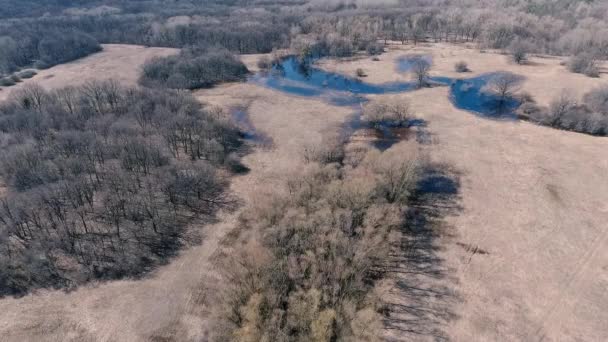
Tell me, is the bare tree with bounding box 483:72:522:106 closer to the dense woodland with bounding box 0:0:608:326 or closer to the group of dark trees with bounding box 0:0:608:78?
the dense woodland with bounding box 0:0:608:326

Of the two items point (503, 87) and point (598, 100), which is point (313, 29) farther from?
point (598, 100)

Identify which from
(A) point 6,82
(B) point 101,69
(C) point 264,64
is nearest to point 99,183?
(A) point 6,82

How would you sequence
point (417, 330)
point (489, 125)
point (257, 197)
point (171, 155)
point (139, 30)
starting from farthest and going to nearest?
1. point (139, 30)
2. point (489, 125)
3. point (171, 155)
4. point (257, 197)
5. point (417, 330)

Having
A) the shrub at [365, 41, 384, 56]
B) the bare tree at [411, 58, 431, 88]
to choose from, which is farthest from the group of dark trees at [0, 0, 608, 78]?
the bare tree at [411, 58, 431, 88]

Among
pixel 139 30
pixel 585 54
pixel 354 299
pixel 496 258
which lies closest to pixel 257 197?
pixel 354 299

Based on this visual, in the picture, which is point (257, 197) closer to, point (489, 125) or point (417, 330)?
point (417, 330)

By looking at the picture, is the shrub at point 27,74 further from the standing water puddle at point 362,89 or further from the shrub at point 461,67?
the shrub at point 461,67
